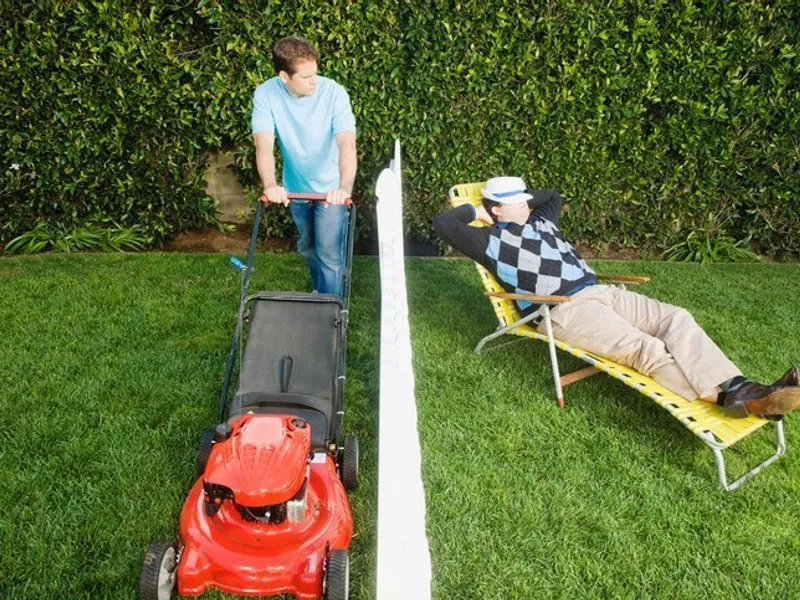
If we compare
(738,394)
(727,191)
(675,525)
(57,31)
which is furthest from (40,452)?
(727,191)

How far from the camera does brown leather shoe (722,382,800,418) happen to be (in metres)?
3.12

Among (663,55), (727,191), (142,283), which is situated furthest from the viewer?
(727,191)

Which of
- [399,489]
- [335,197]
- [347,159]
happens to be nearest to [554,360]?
[335,197]

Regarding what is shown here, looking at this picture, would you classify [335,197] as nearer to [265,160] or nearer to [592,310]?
[265,160]

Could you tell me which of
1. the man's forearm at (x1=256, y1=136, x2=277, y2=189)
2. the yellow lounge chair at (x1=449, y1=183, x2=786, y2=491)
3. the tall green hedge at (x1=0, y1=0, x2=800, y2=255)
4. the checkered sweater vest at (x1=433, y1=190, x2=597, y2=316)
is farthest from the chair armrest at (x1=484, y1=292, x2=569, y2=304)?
the tall green hedge at (x1=0, y1=0, x2=800, y2=255)

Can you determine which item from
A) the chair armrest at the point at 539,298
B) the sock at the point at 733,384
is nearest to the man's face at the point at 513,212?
the chair armrest at the point at 539,298

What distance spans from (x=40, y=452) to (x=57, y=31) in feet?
12.5

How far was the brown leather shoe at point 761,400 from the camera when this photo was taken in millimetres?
3119

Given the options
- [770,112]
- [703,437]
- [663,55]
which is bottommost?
[703,437]

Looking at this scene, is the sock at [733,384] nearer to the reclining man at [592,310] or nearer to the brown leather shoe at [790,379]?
the reclining man at [592,310]

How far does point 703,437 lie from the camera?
10.3ft

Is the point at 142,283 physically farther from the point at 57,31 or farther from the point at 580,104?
the point at 580,104

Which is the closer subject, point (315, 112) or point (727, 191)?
point (315, 112)

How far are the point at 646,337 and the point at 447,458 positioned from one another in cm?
125
